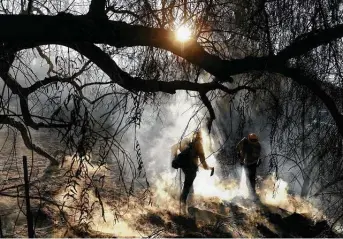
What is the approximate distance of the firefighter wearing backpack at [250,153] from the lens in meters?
8.64

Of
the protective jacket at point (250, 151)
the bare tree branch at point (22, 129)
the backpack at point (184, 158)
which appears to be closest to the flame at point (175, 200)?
the backpack at point (184, 158)

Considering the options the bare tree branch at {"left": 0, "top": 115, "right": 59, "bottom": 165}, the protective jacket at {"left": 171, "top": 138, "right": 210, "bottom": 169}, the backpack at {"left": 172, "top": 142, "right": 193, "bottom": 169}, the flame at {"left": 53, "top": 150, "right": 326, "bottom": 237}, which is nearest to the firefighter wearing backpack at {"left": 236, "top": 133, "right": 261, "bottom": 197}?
the flame at {"left": 53, "top": 150, "right": 326, "bottom": 237}

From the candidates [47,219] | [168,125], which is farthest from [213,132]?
[47,219]

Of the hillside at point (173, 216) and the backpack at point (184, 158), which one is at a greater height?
the backpack at point (184, 158)

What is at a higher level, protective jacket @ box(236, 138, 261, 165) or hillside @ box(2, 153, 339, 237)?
protective jacket @ box(236, 138, 261, 165)

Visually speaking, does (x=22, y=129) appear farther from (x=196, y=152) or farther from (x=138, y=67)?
(x=196, y=152)

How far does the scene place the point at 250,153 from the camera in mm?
8688

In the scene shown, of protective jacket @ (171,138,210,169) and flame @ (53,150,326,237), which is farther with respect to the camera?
protective jacket @ (171,138,210,169)

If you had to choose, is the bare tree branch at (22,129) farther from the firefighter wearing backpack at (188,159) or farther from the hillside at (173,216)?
the firefighter wearing backpack at (188,159)

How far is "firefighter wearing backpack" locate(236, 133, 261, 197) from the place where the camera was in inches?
340

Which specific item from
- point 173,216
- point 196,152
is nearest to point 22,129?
point 173,216

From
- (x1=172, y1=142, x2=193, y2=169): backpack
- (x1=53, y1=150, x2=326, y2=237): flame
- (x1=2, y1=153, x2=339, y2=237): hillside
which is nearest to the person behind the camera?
(x1=2, y1=153, x2=339, y2=237): hillside

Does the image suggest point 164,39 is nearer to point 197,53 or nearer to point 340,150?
point 197,53

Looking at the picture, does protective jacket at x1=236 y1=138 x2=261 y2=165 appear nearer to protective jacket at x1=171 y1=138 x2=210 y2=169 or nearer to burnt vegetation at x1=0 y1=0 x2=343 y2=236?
protective jacket at x1=171 y1=138 x2=210 y2=169
